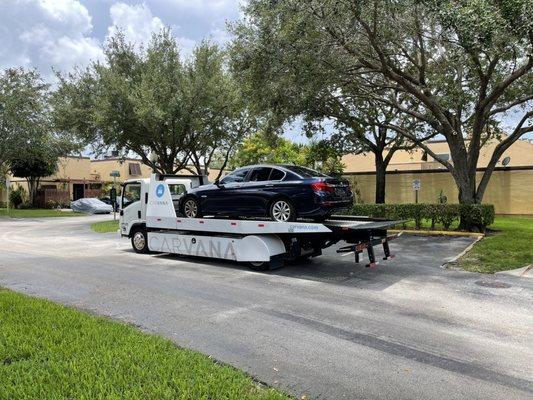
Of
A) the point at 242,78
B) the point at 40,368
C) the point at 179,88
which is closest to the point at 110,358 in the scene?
the point at 40,368

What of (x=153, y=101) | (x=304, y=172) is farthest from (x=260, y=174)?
(x=153, y=101)

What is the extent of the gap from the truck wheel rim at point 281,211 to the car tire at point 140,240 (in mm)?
4617

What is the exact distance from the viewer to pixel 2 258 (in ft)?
40.1

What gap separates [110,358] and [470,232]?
48.1 feet

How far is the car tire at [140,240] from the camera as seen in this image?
13.0 metres

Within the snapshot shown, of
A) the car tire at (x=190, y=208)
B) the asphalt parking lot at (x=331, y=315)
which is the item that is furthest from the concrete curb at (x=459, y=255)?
the car tire at (x=190, y=208)

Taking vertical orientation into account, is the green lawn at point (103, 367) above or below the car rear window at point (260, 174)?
below

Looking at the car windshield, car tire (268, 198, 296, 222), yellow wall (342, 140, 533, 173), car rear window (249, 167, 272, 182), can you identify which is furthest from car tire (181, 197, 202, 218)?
yellow wall (342, 140, 533, 173)

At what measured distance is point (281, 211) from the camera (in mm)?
10031

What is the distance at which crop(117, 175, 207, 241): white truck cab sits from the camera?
12.8 metres

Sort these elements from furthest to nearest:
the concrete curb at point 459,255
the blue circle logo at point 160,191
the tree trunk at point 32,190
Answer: the tree trunk at point 32,190 → the blue circle logo at point 160,191 → the concrete curb at point 459,255

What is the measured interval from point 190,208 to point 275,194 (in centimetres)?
279

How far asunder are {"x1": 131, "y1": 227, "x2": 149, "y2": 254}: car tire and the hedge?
9.69m

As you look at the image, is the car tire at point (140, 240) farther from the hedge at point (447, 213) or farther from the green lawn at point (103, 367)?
the hedge at point (447, 213)
